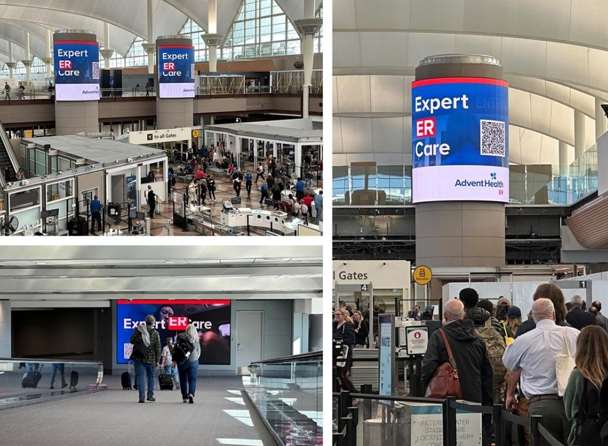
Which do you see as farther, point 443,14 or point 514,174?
point 514,174

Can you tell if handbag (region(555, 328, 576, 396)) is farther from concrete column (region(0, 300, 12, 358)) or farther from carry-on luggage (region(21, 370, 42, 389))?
carry-on luggage (region(21, 370, 42, 389))

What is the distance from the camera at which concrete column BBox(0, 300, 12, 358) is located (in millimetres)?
7993

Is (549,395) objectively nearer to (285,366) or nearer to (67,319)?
(285,366)

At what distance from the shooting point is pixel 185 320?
12.3 meters

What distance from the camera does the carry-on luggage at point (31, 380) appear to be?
11352mm

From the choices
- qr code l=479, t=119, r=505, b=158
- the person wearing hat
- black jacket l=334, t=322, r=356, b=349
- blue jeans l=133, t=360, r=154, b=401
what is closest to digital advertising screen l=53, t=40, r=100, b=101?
blue jeans l=133, t=360, r=154, b=401

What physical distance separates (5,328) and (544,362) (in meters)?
4.69

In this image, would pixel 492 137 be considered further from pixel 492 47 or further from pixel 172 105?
pixel 172 105

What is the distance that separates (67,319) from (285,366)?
5.77 metres

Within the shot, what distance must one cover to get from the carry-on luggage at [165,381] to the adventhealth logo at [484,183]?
1763cm

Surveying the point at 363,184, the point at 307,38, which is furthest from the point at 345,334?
the point at 363,184

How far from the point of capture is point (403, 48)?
3853 cm

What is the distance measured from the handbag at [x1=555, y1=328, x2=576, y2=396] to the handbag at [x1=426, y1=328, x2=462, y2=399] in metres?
0.61

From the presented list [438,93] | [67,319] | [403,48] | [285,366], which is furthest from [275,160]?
[403,48]
